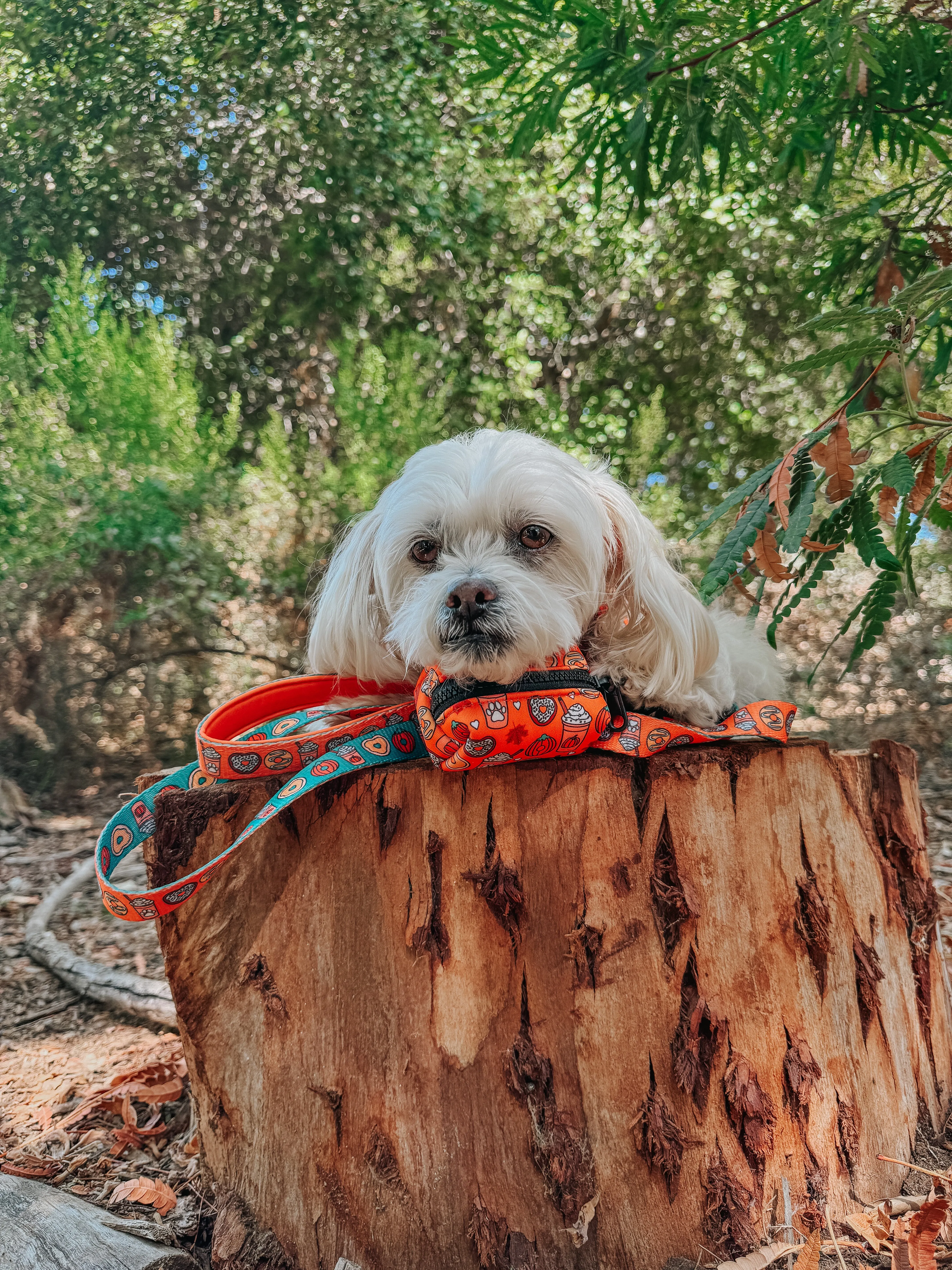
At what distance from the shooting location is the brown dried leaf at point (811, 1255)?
142 centimetres

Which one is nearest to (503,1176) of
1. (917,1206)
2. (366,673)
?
(917,1206)

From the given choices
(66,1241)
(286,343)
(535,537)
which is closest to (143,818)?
(66,1241)

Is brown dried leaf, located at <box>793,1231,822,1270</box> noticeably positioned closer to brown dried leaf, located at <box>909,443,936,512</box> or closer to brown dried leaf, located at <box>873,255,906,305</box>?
brown dried leaf, located at <box>909,443,936,512</box>

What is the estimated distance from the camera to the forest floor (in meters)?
1.88

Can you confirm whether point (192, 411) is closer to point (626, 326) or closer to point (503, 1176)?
point (626, 326)

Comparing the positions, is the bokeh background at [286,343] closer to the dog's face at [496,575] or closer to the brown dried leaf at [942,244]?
the brown dried leaf at [942,244]

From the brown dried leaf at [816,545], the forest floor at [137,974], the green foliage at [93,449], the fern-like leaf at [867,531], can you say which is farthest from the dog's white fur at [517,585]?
the green foliage at [93,449]

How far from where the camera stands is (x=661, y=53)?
6.82 feet

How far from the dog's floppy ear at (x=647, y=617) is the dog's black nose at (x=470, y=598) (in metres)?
0.37

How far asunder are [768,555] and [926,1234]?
46.0 inches

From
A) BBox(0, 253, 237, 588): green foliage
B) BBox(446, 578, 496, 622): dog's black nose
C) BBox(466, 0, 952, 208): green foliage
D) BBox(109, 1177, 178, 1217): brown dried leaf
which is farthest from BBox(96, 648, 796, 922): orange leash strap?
BBox(0, 253, 237, 588): green foliage

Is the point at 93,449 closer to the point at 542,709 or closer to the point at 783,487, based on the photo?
the point at 542,709

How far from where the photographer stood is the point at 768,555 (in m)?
1.57

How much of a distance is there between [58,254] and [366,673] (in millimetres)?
4686
